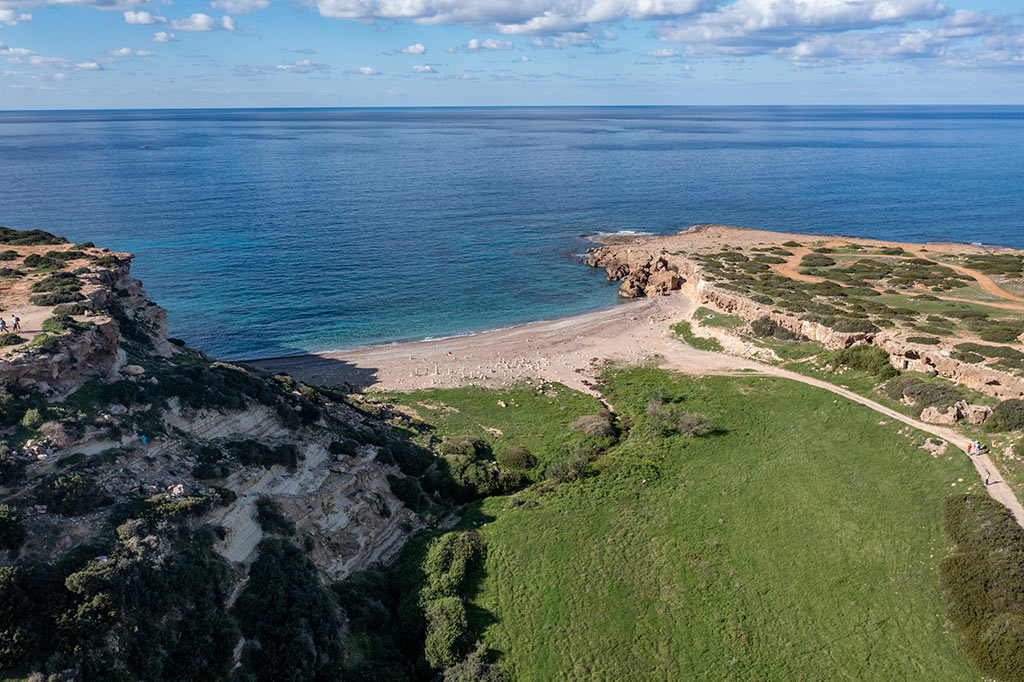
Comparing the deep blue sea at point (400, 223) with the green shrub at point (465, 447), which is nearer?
the green shrub at point (465, 447)

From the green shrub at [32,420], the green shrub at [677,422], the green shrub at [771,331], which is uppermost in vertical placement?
the green shrub at [32,420]

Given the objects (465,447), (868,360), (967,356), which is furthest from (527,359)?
(967,356)

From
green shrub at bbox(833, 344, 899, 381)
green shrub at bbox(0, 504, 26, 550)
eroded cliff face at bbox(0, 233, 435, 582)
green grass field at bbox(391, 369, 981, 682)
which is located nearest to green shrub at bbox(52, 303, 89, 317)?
eroded cliff face at bbox(0, 233, 435, 582)

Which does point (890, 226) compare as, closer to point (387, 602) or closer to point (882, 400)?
point (882, 400)

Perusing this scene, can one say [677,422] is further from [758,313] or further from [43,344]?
[43,344]

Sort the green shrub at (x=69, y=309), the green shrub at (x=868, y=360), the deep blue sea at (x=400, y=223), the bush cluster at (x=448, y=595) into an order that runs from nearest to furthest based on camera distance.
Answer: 1. the bush cluster at (x=448, y=595)
2. the green shrub at (x=69, y=309)
3. the green shrub at (x=868, y=360)
4. the deep blue sea at (x=400, y=223)

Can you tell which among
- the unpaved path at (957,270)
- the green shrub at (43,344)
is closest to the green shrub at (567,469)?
the green shrub at (43,344)

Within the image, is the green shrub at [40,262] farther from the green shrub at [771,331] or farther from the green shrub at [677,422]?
the green shrub at [771,331]

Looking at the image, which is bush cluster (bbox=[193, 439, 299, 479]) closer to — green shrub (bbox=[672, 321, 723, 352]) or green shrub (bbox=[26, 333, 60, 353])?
green shrub (bbox=[26, 333, 60, 353])
